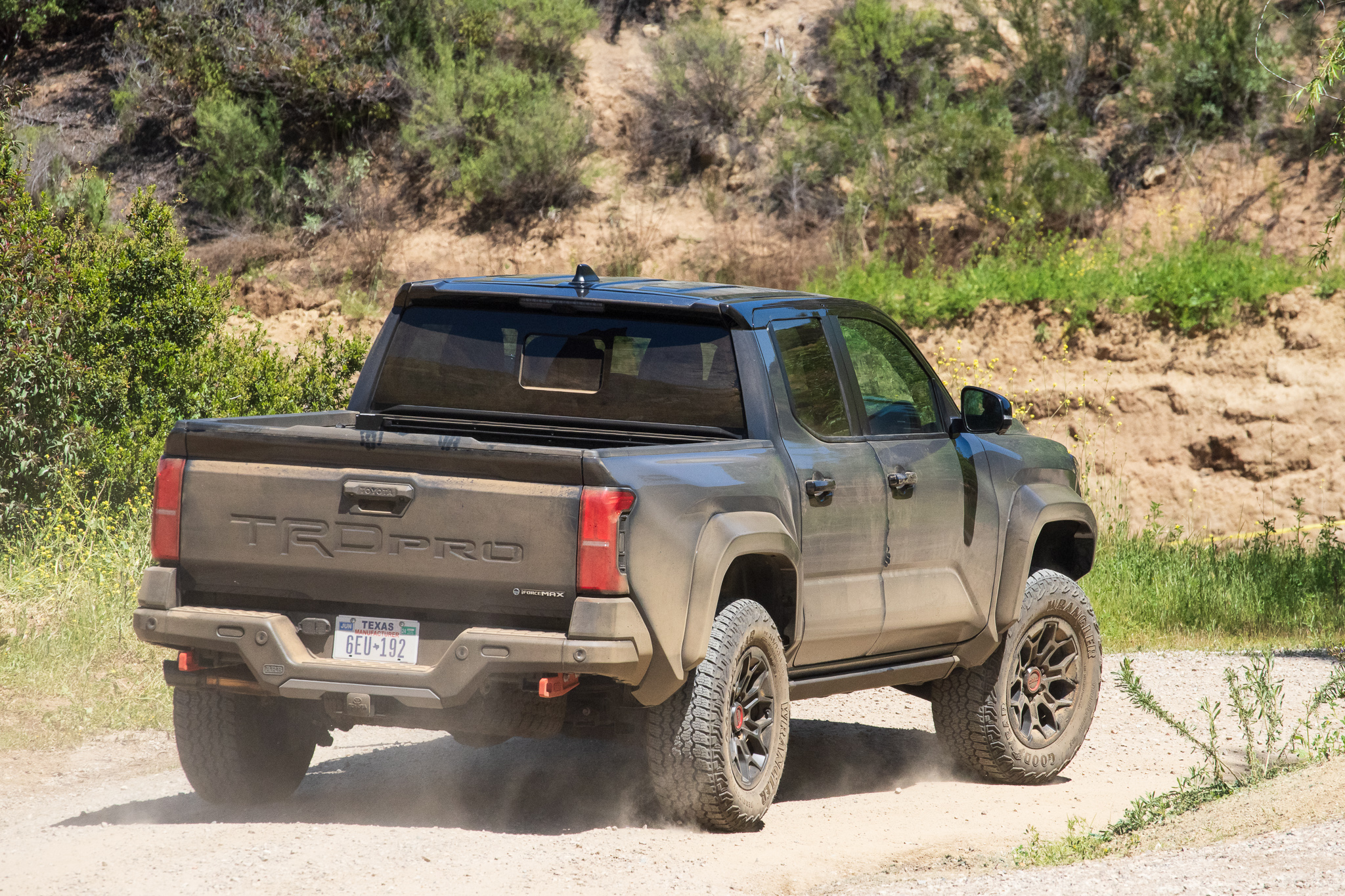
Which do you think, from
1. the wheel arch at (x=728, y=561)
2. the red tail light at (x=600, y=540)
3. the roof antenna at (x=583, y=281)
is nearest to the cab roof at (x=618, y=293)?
the roof antenna at (x=583, y=281)

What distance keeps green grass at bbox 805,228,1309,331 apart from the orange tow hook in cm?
1430

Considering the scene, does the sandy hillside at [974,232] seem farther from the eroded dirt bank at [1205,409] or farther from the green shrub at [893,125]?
the green shrub at [893,125]

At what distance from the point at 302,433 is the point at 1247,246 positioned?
16.4 metres

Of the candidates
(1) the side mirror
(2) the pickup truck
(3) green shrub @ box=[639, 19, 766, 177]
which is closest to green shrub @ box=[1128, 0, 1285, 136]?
(3) green shrub @ box=[639, 19, 766, 177]

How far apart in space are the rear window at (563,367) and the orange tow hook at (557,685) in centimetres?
124

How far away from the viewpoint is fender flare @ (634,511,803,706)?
5066 millimetres

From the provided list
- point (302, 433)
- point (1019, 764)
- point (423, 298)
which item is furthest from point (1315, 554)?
point (302, 433)

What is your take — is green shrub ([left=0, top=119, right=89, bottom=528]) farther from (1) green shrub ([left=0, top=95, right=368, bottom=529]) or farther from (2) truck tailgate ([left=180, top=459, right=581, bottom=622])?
(2) truck tailgate ([left=180, top=459, right=581, bottom=622])

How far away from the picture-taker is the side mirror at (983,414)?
677 cm

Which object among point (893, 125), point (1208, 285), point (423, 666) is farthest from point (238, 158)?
point (423, 666)

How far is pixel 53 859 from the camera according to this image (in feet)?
16.5

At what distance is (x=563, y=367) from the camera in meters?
5.98

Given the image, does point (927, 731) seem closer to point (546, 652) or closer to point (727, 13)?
point (546, 652)

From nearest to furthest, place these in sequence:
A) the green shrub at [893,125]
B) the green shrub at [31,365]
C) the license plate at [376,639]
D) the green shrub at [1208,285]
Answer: the license plate at [376,639] → the green shrub at [31,365] → the green shrub at [1208,285] → the green shrub at [893,125]
